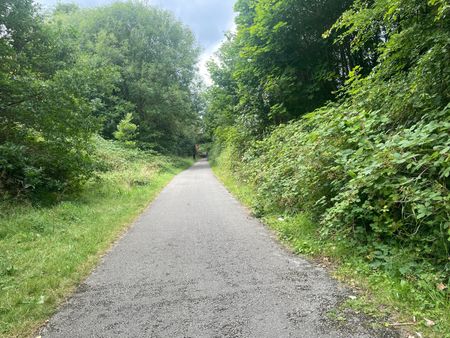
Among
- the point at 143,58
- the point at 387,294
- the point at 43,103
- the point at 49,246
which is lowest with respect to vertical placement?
the point at 387,294

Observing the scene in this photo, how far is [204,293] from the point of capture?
3.59 meters

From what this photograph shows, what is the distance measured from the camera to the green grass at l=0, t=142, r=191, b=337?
337 centimetres

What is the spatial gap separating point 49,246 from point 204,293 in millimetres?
3259

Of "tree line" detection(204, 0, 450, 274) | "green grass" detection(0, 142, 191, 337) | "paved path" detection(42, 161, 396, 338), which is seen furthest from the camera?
"tree line" detection(204, 0, 450, 274)

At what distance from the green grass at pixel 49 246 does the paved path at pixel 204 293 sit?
0.25 meters

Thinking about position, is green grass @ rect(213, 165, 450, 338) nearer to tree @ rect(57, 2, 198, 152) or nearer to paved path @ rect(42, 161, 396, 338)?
paved path @ rect(42, 161, 396, 338)

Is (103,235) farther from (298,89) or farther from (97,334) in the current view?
(298,89)

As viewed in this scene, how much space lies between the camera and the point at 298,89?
37.0 ft

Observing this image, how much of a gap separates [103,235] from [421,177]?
5.50 meters

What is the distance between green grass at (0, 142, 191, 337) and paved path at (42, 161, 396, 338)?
0.25 meters

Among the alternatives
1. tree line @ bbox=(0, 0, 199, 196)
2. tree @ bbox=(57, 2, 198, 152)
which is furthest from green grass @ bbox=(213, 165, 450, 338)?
tree @ bbox=(57, 2, 198, 152)

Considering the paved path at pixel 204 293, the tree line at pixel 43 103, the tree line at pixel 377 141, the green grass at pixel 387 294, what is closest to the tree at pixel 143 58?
the tree line at pixel 43 103

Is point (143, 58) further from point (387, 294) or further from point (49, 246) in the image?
point (387, 294)

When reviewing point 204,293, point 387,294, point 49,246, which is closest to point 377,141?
point 387,294
